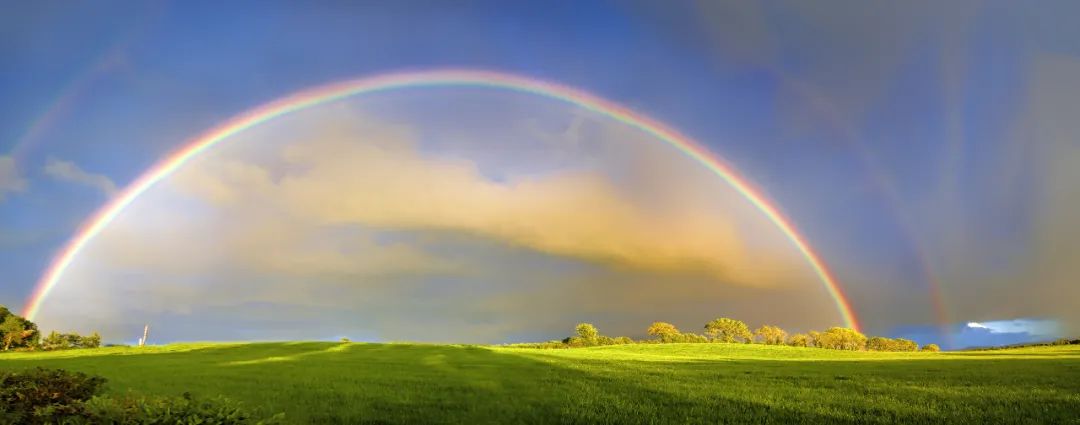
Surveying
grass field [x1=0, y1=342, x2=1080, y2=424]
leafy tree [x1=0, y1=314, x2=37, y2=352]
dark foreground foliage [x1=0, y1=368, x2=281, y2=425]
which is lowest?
grass field [x1=0, y1=342, x2=1080, y2=424]

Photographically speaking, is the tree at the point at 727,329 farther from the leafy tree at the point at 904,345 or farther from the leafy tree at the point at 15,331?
the leafy tree at the point at 15,331

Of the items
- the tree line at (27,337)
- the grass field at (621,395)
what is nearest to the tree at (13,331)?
the tree line at (27,337)

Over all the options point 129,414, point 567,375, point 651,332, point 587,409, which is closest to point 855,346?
point 651,332

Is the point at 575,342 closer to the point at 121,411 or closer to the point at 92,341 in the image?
the point at 92,341

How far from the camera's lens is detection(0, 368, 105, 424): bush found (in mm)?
8445

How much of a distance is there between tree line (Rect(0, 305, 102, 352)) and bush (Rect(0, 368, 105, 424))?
4368 inches

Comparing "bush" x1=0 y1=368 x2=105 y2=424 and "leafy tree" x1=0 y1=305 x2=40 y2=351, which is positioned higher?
"leafy tree" x1=0 y1=305 x2=40 y2=351

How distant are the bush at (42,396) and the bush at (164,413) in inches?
11.7

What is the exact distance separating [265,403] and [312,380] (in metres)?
8.10

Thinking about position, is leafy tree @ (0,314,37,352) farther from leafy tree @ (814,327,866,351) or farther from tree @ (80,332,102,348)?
leafy tree @ (814,327,866,351)

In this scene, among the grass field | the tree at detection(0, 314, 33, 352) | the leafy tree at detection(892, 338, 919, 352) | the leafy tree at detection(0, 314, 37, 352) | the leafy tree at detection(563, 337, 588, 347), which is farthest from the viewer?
the leafy tree at detection(892, 338, 919, 352)

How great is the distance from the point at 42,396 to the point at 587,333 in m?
157

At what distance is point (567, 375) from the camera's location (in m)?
32.1

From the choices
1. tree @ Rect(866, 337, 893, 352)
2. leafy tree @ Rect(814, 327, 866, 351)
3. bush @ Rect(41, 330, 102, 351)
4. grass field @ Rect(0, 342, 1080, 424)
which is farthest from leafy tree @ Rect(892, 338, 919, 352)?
bush @ Rect(41, 330, 102, 351)
